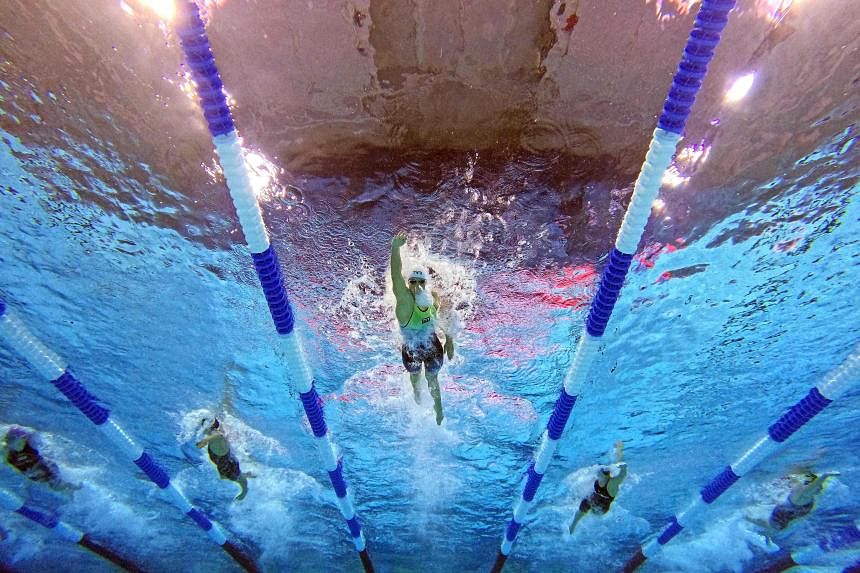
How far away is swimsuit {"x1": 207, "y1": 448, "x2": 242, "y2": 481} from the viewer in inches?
220

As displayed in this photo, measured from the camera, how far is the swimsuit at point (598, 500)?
222 inches

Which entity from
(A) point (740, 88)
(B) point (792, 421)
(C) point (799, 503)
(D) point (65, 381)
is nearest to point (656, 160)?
(A) point (740, 88)

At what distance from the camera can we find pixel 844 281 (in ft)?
14.7

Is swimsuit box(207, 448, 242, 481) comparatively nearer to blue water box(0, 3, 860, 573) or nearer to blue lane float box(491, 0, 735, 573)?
blue water box(0, 3, 860, 573)

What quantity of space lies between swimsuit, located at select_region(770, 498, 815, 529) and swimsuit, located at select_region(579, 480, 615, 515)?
2.95 m

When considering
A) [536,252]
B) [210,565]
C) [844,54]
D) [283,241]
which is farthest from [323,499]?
[844,54]

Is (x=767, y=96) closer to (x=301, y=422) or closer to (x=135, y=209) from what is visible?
(x=135, y=209)

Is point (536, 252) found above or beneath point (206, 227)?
above

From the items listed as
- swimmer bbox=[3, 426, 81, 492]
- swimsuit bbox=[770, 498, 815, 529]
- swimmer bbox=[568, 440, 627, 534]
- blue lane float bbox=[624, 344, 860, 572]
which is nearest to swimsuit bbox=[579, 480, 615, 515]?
swimmer bbox=[568, 440, 627, 534]

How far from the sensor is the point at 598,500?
225 inches

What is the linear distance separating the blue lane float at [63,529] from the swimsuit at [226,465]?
4002mm

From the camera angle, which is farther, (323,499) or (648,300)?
(323,499)

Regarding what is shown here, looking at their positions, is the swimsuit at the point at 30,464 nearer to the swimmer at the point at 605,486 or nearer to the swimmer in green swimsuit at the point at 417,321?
the swimmer in green swimsuit at the point at 417,321

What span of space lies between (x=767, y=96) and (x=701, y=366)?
380 centimetres
